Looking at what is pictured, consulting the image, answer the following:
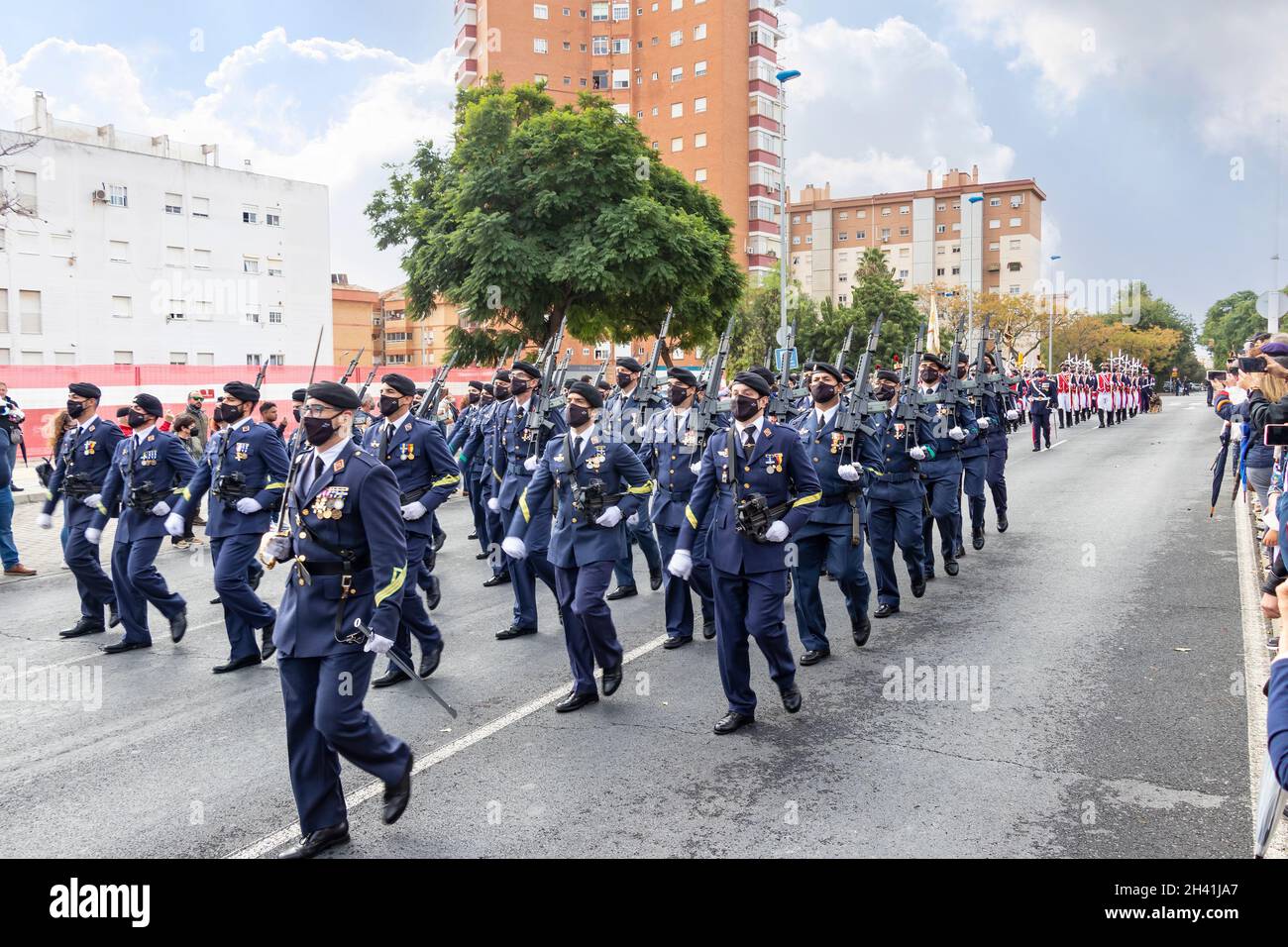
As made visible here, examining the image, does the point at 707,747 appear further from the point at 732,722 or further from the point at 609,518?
the point at 609,518

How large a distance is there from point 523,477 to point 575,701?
429 cm

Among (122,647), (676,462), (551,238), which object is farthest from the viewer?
(551,238)

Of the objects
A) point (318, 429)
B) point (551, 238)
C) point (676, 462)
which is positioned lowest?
point (676, 462)

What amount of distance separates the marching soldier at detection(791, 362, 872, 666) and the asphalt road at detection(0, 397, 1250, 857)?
0.27m

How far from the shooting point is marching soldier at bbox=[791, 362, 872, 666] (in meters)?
7.53

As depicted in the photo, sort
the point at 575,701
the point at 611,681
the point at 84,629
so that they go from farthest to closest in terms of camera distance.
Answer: the point at 84,629 → the point at 611,681 → the point at 575,701

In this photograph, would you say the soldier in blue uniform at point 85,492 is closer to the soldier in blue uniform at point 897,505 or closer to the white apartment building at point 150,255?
the soldier in blue uniform at point 897,505

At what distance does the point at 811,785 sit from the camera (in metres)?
5.20

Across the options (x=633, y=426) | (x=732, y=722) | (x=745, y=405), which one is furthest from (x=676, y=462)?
(x=732, y=722)

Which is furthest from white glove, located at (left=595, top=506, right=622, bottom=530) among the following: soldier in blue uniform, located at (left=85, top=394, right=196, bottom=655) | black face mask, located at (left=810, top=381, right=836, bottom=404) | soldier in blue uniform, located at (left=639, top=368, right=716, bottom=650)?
soldier in blue uniform, located at (left=85, top=394, right=196, bottom=655)

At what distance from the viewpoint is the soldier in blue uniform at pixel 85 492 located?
352 inches

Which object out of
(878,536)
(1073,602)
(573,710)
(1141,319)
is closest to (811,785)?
(573,710)

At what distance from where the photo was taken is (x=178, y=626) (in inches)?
333

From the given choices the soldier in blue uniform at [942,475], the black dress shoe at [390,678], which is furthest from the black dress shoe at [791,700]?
the soldier in blue uniform at [942,475]
